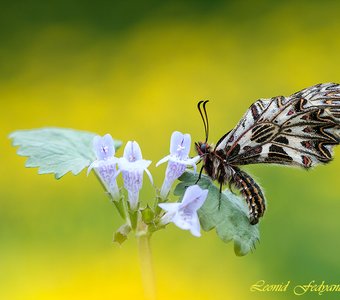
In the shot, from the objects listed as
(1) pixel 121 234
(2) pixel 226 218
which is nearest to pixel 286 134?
(2) pixel 226 218

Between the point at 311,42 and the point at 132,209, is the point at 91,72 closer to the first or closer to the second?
the point at 311,42

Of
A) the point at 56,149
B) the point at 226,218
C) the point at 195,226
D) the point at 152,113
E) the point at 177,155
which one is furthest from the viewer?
the point at 152,113

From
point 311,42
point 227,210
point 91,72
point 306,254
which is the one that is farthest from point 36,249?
point 311,42

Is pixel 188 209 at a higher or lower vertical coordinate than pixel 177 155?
lower

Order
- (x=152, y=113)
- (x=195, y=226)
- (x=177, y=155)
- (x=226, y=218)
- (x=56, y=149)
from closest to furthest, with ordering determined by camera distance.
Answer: (x=195, y=226)
(x=226, y=218)
(x=177, y=155)
(x=56, y=149)
(x=152, y=113)

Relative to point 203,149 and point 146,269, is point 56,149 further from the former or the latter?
point 146,269

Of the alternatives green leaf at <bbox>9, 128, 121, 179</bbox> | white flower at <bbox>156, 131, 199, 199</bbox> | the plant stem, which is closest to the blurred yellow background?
green leaf at <bbox>9, 128, 121, 179</bbox>

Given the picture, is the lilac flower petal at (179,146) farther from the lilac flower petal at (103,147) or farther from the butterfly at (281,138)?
the lilac flower petal at (103,147)
